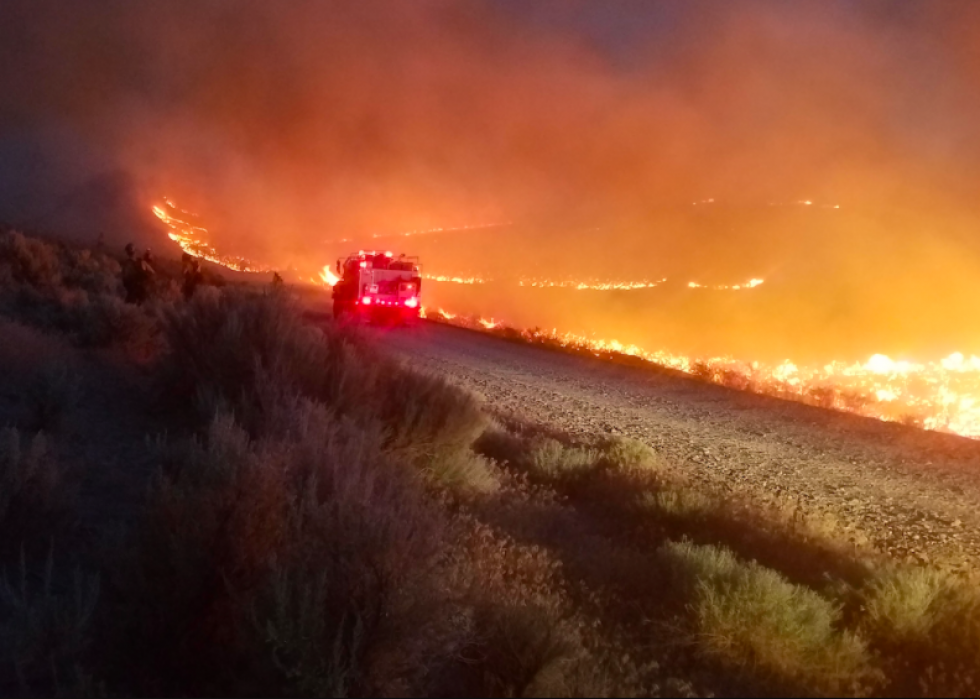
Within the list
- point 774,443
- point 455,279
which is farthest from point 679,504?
point 455,279

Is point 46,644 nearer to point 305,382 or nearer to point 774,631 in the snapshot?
point 774,631

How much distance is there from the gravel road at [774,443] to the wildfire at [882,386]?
1.94 meters

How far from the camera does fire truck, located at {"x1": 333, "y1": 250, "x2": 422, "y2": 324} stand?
32625mm

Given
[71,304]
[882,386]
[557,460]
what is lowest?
[557,460]

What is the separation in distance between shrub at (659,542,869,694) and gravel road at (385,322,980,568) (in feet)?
10.7

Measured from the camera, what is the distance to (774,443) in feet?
52.2

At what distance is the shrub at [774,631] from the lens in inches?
230

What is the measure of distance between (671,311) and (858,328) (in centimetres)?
1590

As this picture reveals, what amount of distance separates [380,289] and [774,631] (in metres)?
27.5

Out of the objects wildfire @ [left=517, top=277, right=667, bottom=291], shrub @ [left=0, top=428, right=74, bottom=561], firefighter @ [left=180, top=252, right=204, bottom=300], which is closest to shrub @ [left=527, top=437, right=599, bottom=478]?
shrub @ [left=0, top=428, right=74, bottom=561]

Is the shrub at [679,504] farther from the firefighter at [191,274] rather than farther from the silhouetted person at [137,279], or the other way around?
the firefighter at [191,274]

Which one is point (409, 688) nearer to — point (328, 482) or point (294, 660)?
point (294, 660)

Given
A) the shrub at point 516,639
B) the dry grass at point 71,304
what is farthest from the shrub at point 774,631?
the dry grass at point 71,304

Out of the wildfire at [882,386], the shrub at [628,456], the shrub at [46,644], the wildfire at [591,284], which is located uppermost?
the wildfire at [591,284]
